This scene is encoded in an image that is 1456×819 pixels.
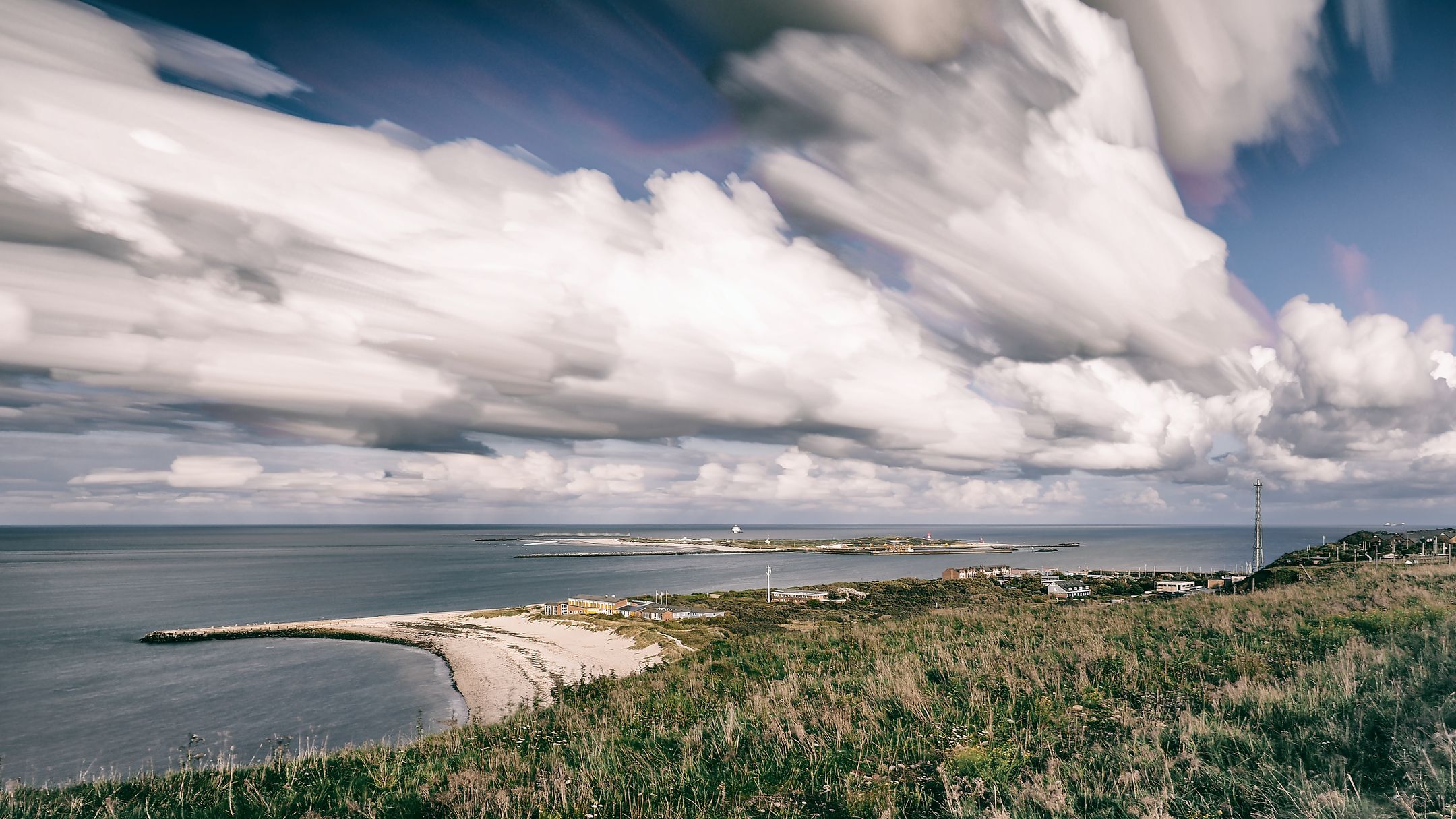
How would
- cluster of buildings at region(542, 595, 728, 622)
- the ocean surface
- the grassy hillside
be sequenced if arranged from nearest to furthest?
the grassy hillside
the ocean surface
cluster of buildings at region(542, 595, 728, 622)

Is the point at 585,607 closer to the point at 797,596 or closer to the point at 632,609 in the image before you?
the point at 632,609

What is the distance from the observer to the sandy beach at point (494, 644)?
37.5 metres

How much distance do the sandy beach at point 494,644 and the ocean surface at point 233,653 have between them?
6.42ft

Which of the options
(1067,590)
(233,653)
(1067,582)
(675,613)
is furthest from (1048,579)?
(233,653)

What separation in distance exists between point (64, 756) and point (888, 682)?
41.9m

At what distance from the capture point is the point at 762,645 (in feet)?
63.6

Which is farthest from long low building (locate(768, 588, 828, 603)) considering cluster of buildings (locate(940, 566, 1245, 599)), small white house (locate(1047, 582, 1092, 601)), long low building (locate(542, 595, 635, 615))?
cluster of buildings (locate(940, 566, 1245, 599))

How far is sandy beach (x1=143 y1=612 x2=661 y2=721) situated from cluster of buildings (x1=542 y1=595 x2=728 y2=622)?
477 cm

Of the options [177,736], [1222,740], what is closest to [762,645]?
[1222,740]

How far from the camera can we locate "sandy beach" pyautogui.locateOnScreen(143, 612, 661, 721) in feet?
123

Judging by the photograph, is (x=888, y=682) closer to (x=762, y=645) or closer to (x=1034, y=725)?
(x=1034, y=725)

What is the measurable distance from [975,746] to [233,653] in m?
68.9

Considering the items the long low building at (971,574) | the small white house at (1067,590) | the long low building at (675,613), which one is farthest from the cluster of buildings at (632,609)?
the long low building at (971,574)

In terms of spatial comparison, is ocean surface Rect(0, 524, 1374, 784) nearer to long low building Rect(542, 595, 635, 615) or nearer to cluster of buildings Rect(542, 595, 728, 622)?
long low building Rect(542, 595, 635, 615)
